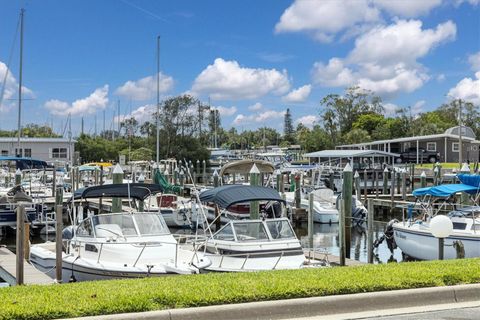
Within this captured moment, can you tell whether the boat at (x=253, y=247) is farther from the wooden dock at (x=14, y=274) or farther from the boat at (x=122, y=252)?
the wooden dock at (x=14, y=274)

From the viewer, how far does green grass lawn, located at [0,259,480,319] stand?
326 inches

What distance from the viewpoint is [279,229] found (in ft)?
52.9

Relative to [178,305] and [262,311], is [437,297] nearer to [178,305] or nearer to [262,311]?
[262,311]

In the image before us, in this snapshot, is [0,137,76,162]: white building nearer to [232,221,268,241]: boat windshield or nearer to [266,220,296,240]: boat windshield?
[232,221,268,241]: boat windshield

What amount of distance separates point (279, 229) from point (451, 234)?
6617 mm

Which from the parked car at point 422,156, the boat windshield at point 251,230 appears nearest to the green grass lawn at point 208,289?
the boat windshield at point 251,230

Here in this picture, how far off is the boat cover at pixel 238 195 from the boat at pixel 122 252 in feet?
6.04

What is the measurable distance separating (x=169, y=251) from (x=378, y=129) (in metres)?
87.1

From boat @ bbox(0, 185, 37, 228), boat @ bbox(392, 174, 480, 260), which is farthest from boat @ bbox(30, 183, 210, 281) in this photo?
boat @ bbox(0, 185, 37, 228)

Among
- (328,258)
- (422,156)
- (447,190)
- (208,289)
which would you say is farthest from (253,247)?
(422,156)

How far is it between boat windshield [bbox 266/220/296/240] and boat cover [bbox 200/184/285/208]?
1.22 metres

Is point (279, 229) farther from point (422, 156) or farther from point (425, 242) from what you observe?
point (422, 156)

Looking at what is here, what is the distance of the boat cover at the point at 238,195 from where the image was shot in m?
17.0

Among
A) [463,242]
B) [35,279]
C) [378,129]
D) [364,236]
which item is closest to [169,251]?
[35,279]
